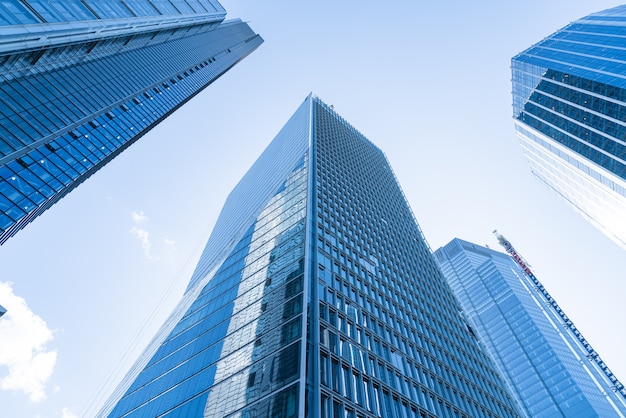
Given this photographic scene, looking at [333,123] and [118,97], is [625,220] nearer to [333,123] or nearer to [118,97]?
[333,123]

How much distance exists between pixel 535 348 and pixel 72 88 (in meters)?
162

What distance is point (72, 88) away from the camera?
2968 inches

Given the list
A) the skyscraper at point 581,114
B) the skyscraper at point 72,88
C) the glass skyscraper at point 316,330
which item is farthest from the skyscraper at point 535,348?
the skyscraper at point 72,88

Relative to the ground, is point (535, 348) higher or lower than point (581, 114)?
lower

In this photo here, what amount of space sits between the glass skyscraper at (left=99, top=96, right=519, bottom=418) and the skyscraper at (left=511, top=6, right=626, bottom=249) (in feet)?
117

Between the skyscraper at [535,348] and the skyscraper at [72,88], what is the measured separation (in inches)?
3928

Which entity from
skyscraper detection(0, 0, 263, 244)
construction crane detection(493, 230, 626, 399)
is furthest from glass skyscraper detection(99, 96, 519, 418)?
construction crane detection(493, 230, 626, 399)

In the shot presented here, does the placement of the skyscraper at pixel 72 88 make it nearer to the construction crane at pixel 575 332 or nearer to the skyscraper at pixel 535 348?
the skyscraper at pixel 535 348

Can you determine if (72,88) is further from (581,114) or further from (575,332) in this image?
(575,332)

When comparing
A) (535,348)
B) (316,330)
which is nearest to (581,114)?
(316,330)

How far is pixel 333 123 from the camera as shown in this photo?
4562 inches

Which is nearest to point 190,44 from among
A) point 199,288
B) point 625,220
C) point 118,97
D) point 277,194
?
point 118,97

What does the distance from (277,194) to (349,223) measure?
15847 millimetres

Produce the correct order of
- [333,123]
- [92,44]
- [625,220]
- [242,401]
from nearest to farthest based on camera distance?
1. [242,401]
2. [625,220]
3. [92,44]
4. [333,123]
